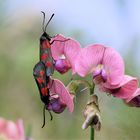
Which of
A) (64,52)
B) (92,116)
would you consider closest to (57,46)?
(64,52)

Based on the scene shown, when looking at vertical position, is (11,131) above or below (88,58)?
below

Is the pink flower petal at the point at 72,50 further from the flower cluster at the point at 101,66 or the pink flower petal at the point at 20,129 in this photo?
the pink flower petal at the point at 20,129

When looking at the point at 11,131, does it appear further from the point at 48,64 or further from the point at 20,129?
the point at 48,64

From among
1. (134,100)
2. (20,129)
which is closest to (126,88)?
(134,100)

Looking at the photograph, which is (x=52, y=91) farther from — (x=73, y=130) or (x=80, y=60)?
(x=73, y=130)

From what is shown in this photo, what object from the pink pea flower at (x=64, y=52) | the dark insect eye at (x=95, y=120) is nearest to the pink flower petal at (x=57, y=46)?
the pink pea flower at (x=64, y=52)

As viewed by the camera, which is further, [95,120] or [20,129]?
[20,129]
